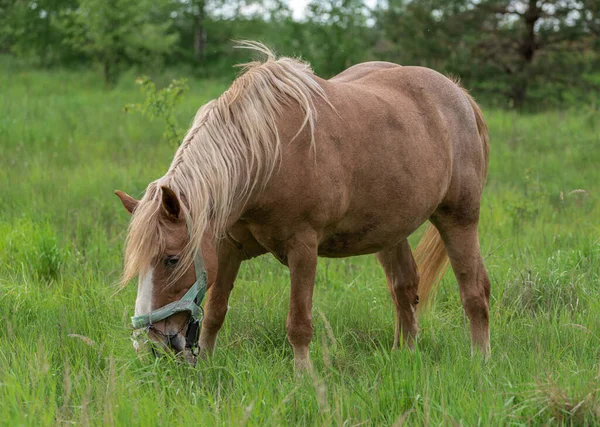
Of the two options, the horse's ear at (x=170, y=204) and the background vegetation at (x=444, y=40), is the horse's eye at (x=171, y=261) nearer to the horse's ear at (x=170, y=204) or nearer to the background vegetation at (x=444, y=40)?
the horse's ear at (x=170, y=204)

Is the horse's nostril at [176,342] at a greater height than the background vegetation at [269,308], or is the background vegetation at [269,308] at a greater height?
the horse's nostril at [176,342]

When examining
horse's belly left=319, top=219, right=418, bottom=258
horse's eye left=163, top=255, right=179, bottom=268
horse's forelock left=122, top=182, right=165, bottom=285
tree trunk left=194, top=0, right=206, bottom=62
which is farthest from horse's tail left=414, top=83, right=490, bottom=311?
tree trunk left=194, top=0, right=206, bottom=62

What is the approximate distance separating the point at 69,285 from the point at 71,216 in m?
1.80

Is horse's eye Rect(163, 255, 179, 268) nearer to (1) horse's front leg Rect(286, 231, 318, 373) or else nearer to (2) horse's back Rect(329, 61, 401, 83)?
(1) horse's front leg Rect(286, 231, 318, 373)

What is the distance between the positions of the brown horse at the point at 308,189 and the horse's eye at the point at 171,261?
11mm

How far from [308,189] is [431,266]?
158 cm

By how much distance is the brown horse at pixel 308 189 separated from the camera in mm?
3094

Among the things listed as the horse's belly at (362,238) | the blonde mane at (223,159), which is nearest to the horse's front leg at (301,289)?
the horse's belly at (362,238)

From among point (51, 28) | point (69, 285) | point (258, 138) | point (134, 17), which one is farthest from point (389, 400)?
point (51, 28)

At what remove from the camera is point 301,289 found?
11.6ft

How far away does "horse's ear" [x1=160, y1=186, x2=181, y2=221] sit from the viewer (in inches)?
115

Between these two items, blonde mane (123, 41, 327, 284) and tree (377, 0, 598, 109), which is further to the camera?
tree (377, 0, 598, 109)

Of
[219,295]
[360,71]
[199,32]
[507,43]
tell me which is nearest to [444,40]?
[507,43]

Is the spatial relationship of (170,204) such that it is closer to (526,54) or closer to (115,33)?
(115,33)
